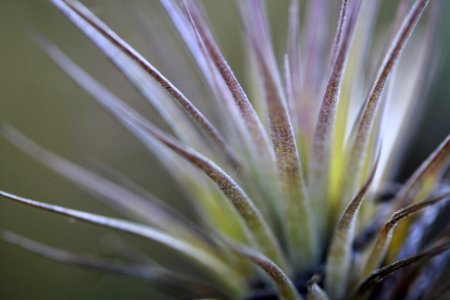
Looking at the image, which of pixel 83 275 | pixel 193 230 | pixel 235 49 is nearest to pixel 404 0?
pixel 193 230

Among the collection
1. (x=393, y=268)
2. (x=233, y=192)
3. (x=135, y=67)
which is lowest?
(x=393, y=268)

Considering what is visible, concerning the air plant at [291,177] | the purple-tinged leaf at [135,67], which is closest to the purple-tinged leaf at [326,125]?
the air plant at [291,177]

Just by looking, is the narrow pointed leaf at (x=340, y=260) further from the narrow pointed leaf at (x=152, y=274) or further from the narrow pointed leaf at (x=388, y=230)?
the narrow pointed leaf at (x=152, y=274)

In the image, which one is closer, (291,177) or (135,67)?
(291,177)

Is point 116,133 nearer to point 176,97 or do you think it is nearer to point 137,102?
point 137,102

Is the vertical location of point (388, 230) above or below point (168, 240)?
below

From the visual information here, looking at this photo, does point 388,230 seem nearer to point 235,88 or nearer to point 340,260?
point 340,260

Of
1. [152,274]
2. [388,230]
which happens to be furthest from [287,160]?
[152,274]

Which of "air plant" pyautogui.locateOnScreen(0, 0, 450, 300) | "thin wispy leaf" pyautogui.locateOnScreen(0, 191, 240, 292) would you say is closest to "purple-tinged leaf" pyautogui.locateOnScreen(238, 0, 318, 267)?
"air plant" pyautogui.locateOnScreen(0, 0, 450, 300)
